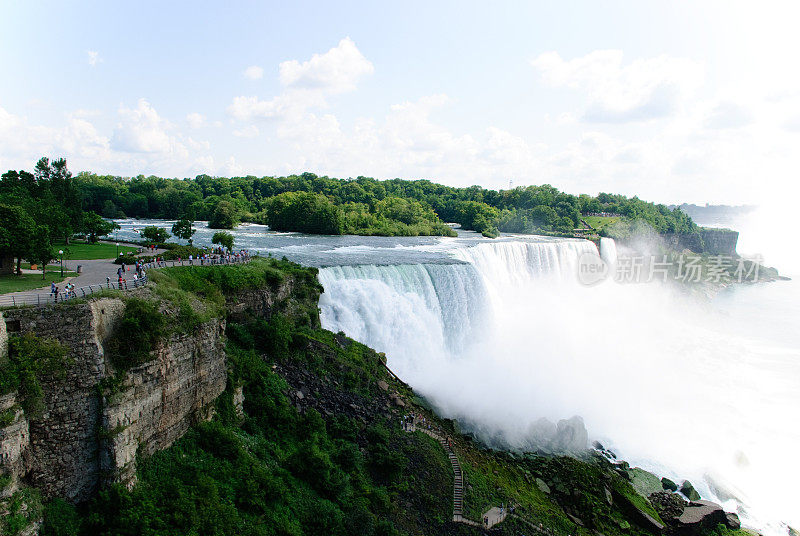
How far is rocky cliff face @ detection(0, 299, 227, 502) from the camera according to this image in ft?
33.4

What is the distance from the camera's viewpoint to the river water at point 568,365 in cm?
2189

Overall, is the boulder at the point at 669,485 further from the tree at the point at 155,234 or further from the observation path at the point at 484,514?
the tree at the point at 155,234

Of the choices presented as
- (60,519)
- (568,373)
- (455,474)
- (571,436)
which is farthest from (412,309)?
(60,519)

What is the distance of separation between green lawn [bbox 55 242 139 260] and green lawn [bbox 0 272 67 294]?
4426mm

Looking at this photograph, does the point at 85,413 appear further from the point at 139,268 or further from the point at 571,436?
the point at 571,436

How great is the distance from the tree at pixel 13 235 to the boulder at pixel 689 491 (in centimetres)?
2545

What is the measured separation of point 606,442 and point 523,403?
403 cm

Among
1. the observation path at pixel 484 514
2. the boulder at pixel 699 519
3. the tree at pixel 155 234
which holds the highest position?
the tree at pixel 155 234

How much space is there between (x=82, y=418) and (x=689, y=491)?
21.3 meters

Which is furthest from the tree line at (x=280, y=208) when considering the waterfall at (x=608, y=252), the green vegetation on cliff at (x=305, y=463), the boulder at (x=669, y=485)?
the boulder at (x=669, y=485)

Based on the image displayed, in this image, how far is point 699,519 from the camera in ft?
58.2

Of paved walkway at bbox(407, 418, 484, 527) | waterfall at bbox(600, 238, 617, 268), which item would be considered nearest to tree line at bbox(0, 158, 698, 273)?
waterfall at bbox(600, 238, 617, 268)

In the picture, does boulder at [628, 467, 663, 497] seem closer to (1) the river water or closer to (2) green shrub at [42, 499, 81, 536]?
(1) the river water

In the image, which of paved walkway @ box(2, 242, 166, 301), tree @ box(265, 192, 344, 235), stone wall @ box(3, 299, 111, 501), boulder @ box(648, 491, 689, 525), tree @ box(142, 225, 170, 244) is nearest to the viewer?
stone wall @ box(3, 299, 111, 501)
